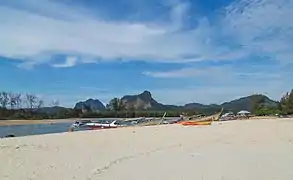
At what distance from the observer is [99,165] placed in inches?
444

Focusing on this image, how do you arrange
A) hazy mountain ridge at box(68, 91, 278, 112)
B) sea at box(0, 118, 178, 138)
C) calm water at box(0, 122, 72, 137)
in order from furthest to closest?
hazy mountain ridge at box(68, 91, 278, 112)
calm water at box(0, 122, 72, 137)
sea at box(0, 118, 178, 138)

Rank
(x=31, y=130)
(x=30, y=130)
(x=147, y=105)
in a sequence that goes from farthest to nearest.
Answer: (x=147, y=105)
(x=30, y=130)
(x=31, y=130)

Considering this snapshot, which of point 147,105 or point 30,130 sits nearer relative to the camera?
point 30,130

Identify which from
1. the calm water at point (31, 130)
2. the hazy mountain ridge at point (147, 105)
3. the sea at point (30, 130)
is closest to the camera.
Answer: the sea at point (30, 130)

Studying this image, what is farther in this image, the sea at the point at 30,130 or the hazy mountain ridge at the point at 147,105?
the hazy mountain ridge at the point at 147,105

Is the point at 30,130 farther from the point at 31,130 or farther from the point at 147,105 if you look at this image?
the point at 147,105

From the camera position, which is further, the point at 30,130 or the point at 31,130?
the point at 30,130

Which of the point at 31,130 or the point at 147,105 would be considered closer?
the point at 31,130

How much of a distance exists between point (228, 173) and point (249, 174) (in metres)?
0.50

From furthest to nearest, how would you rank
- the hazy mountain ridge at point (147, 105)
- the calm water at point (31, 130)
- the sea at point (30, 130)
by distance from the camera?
1. the hazy mountain ridge at point (147, 105)
2. the calm water at point (31, 130)
3. the sea at point (30, 130)

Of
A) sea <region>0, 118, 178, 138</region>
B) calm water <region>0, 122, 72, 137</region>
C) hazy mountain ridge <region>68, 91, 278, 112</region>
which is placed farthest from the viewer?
hazy mountain ridge <region>68, 91, 278, 112</region>

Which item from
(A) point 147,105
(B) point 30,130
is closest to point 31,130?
(B) point 30,130

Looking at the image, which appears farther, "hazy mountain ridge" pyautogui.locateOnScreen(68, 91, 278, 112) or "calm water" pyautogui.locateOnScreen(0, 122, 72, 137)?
"hazy mountain ridge" pyautogui.locateOnScreen(68, 91, 278, 112)

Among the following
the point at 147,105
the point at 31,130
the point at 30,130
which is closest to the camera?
the point at 31,130
